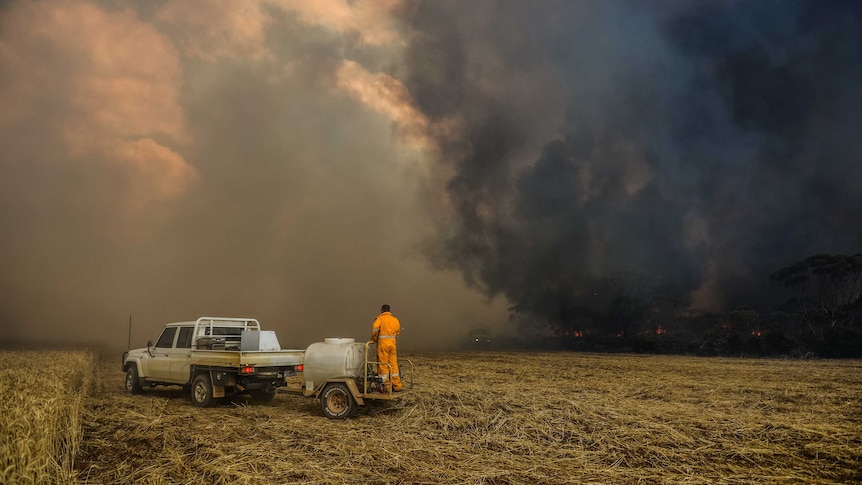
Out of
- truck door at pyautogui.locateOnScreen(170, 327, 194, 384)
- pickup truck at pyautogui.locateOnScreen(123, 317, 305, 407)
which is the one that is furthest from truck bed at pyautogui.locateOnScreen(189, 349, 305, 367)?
truck door at pyautogui.locateOnScreen(170, 327, 194, 384)

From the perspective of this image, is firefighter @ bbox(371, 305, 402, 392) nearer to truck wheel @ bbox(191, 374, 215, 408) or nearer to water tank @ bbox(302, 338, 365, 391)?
water tank @ bbox(302, 338, 365, 391)

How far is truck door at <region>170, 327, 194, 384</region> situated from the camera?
1561cm

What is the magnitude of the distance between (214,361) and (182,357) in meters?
1.83

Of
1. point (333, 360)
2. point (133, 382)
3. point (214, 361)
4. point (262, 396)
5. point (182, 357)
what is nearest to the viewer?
point (333, 360)

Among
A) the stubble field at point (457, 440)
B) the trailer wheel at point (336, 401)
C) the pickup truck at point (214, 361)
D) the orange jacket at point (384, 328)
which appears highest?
the orange jacket at point (384, 328)

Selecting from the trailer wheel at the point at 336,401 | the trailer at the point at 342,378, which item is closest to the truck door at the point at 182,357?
the trailer at the point at 342,378

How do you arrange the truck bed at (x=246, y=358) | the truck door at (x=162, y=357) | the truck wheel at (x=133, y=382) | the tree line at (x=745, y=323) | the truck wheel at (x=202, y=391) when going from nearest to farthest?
the truck bed at (x=246, y=358) → the truck wheel at (x=202, y=391) → the truck door at (x=162, y=357) → the truck wheel at (x=133, y=382) → the tree line at (x=745, y=323)

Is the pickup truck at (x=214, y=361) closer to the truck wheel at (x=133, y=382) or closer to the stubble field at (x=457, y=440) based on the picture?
the truck wheel at (x=133, y=382)

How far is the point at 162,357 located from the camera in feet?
54.1

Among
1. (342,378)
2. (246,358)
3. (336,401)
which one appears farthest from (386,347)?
(246,358)

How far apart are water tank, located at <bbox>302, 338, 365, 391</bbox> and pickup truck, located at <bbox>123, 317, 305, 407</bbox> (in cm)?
152

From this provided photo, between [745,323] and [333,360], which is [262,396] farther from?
[745,323]

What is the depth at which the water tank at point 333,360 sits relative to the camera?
13.2m

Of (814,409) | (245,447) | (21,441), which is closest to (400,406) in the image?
(245,447)
